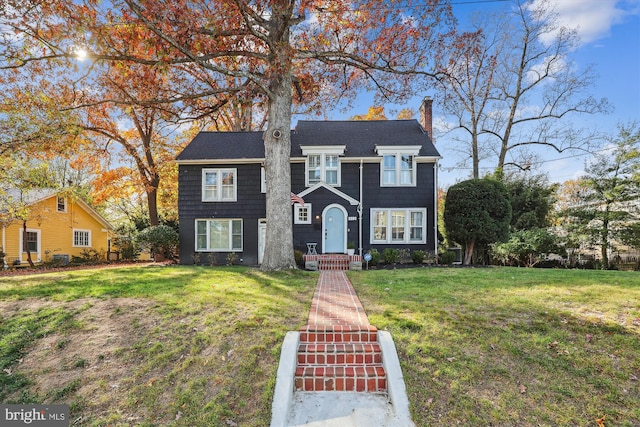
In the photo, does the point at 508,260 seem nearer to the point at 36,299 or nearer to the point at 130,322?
the point at 130,322

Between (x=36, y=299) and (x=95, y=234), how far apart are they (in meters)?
20.9

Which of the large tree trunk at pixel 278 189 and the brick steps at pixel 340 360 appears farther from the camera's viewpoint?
the large tree trunk at pixel 278 189

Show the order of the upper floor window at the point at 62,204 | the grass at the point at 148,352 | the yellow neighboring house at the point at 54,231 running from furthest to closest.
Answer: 1. the upper floor window at the point at 62,204
2. the yellow neighboring house at the point at 54,231
3. the grass at the point at 148,352

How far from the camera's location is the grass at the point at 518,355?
361 cm

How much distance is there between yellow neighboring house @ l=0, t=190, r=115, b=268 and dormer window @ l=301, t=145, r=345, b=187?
12.9 meters

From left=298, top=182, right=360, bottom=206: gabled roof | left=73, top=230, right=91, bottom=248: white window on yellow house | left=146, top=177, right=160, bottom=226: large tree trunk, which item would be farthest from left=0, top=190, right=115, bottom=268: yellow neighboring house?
left=298, top=182, right=360, bottom=206: gabled roof

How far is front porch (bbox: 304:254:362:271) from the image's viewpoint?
13.1 m

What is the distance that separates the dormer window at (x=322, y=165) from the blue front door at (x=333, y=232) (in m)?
1.50

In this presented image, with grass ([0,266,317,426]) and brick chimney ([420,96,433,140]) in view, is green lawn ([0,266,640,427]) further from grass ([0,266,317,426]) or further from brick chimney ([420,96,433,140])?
brick chimney ([420,96,433,140])

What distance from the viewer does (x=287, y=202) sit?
10.7 meters

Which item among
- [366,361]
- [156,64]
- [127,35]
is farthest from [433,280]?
[127,35]

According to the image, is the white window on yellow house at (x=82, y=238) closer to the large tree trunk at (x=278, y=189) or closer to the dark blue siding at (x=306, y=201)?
the dark blue siding at (x=306, y=201)

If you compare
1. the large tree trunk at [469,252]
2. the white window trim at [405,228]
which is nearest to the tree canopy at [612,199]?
the large tree trunk at [469,252]

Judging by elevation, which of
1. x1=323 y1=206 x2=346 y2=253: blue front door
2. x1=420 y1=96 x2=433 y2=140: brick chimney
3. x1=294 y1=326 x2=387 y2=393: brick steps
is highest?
x1=420 y1=96 x2=433 y2=140: brick chimney
